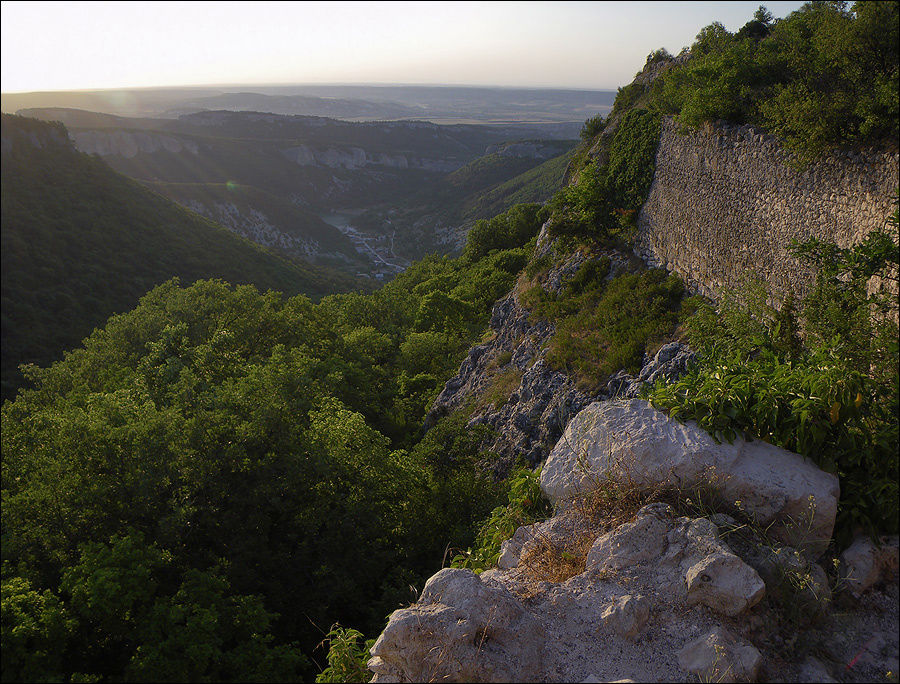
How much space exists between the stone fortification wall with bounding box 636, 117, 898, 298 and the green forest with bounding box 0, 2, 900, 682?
0.51 metres

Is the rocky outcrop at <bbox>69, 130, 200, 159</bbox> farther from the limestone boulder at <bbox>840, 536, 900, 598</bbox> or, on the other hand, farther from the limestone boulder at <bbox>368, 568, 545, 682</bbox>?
the limestone boulder at <bbox>840, 536, 900, 598</bbox>

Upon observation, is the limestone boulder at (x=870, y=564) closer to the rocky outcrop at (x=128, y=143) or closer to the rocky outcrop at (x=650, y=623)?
the rocky outcrop at (x=650, y=623)

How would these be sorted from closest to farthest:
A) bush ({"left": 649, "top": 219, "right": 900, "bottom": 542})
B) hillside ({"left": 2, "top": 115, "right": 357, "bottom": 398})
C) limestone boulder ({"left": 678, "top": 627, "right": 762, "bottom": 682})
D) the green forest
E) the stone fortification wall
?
1. limestone boulder ({"left": 678, "top": 627, "right": 762, "bottom": 682})
2. bush ({"left": 649, "top": 219, "right": 900, "bottom": 542})
3. the green forest
4. the stone fortification wall
5. hillside ({"left": 2, "top": 115, "right": 357, "bottom": 398})

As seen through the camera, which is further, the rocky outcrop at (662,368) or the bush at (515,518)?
the rocky outcrop at (662,368)

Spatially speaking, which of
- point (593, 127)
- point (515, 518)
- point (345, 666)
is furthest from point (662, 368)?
point (593, 127)

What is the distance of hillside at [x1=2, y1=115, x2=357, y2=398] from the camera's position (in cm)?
2878

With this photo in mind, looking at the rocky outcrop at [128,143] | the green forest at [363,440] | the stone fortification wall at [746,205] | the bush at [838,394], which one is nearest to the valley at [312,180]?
the rocky outcrop at [128,143]

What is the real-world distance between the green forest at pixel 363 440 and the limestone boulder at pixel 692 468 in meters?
0.23

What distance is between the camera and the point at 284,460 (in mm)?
12305

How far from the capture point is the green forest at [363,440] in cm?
656

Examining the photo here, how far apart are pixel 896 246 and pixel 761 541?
456 cm

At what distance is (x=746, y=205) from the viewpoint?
A: 1212 centimetres

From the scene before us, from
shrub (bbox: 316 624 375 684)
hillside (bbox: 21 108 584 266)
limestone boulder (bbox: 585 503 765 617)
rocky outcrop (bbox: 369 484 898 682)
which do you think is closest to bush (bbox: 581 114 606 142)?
limestone boulder (bbox: 585 503 765 617)

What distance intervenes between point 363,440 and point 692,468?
28.4 ft
